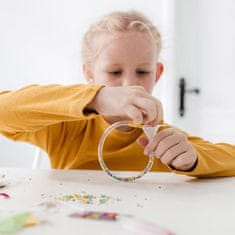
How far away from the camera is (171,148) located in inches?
27.3

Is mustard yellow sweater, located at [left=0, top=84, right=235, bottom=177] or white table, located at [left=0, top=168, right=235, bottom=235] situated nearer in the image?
white table, located at [left=0, top=168, right=235, bottom=235]

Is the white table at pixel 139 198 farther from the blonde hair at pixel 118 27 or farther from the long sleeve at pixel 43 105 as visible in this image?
the blonde hair at pixel 118 27

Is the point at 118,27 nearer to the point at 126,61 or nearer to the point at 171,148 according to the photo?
the point at 126,61

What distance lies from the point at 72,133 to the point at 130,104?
36cm

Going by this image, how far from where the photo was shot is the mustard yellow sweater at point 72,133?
2.17 feet

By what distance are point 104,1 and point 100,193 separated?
1.62m

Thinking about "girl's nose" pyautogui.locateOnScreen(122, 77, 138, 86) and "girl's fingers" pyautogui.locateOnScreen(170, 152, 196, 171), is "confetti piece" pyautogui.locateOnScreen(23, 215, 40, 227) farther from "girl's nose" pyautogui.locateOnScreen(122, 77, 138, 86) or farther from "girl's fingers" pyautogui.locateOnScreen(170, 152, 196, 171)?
"girl's nose" pyautogui.locateOnScreen(122, 77, 138, 86)

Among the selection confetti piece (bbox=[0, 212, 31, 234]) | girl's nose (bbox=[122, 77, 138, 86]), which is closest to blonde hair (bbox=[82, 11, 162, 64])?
girl's nose (bbox=[122, 77, 138, 86])

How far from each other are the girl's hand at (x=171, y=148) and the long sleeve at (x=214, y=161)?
0.02m

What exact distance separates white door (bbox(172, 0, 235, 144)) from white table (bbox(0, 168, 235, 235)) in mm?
1219

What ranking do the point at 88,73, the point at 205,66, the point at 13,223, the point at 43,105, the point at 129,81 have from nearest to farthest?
the point at 13,223 → the point at 43,105 → the point at 129,81 → the point at 88,73 → the point at 205,66

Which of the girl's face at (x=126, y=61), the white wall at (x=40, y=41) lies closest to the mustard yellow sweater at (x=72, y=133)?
the girl's face at (x=126, y=61)

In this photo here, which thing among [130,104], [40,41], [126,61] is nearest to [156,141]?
[130,104]

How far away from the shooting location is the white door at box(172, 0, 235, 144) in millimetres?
1903
